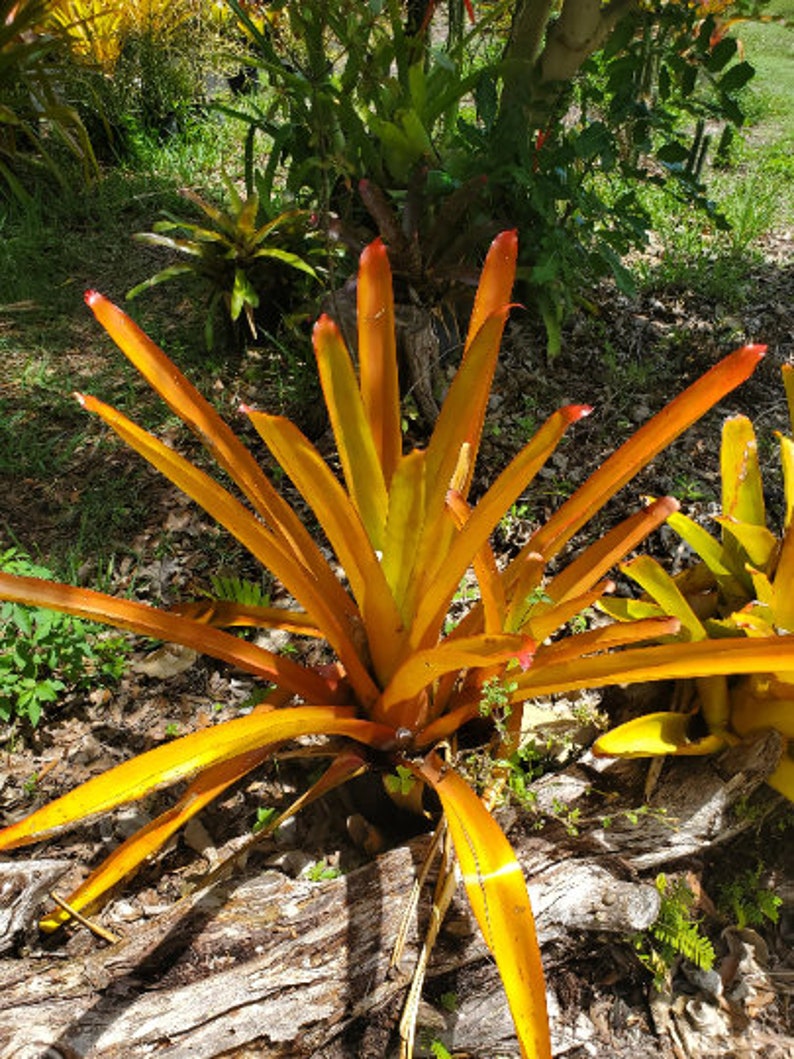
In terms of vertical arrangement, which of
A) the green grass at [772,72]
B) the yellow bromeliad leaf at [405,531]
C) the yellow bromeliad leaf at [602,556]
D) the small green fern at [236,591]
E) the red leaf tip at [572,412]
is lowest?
the small green fern at [236,591]

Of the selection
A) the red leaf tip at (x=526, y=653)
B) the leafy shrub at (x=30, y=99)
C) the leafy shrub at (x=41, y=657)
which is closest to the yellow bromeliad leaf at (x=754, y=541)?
the red leaf tip at (x=526, y=653)

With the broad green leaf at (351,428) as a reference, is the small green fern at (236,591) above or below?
below

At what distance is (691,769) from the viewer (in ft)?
4.90

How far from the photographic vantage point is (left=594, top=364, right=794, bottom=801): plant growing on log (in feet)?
4.59

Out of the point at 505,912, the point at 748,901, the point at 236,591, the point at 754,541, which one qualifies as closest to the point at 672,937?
the point at 748,901

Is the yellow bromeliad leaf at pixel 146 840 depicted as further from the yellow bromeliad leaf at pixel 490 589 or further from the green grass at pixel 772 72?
the green grass at pixel 772 72

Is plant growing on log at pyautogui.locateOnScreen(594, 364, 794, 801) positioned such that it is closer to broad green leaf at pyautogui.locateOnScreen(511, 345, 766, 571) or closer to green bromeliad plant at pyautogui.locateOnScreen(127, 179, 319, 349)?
broad green leaf at pyautogui.locateOnScreen(511, 345, 766, 571)

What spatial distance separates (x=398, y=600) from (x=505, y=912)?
49 centimetres

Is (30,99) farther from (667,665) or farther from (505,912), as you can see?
(505,912)

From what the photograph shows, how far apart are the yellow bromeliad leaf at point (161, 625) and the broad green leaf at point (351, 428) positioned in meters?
0.28

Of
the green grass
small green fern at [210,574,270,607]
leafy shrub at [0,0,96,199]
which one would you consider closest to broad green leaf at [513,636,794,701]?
small green fern at [210,574,270,607]

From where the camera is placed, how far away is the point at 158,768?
1065 millimetres

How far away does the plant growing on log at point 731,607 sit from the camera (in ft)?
4.59

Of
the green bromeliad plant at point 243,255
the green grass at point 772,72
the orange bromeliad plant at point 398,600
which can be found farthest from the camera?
the green grass at point 772,72
